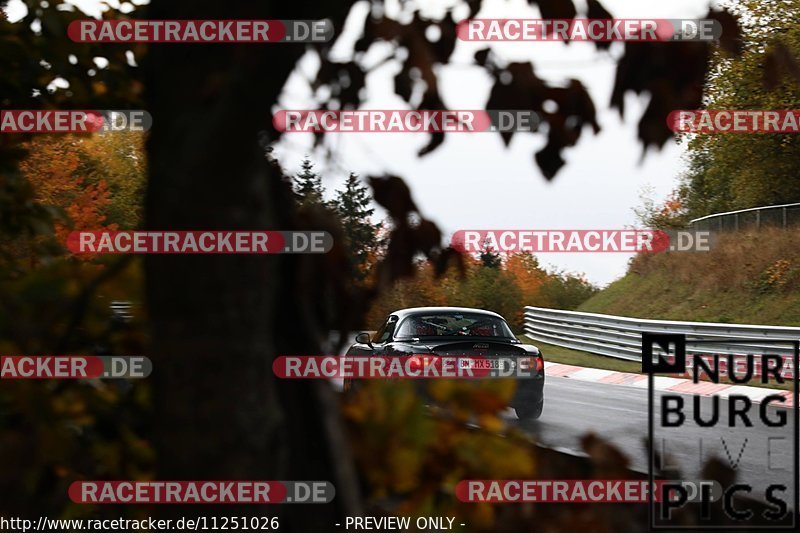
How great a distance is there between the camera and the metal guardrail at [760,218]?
30.2m

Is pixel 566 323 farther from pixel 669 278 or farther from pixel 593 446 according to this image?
pixel 593 446

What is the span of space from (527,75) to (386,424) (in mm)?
792

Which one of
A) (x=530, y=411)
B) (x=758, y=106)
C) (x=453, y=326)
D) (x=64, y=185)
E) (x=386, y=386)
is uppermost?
(x=758, y=106)

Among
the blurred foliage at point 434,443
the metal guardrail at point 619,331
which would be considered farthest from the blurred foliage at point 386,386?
the metal guardrail at point 619,331

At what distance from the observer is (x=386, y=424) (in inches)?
78.2

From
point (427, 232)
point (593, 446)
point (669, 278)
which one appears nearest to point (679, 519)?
point (593, 446)

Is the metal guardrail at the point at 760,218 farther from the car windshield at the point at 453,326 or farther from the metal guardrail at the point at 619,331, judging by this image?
the car windshield at the point at 453,326

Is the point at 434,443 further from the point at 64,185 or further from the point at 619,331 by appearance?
the point at 64,185

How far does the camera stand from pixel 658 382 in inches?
754

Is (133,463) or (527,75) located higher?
(527,75)

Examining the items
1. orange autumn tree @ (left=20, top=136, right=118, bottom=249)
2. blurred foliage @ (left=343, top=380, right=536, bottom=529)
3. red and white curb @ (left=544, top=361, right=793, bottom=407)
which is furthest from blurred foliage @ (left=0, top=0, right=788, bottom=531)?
orange autumn tree @ (left=20, top=136, right=118, bottom=249)

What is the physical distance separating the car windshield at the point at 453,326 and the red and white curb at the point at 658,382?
579 cm

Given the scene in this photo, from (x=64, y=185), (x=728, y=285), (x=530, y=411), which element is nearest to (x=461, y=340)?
(x=530, y=411)

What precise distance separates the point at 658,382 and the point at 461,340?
942cm
